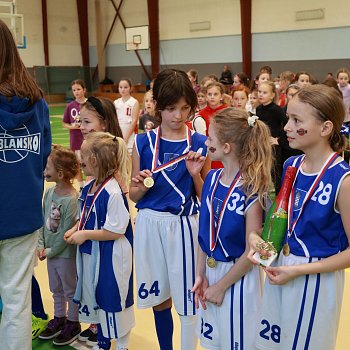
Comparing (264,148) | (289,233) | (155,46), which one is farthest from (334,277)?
(155,46)

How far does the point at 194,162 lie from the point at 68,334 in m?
1.47

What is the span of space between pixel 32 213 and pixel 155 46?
18.8m

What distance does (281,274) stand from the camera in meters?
1.92

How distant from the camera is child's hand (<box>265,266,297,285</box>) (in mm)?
1903

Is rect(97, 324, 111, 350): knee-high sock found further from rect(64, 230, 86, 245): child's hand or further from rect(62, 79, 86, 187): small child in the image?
rect(62, 79, 86, 187): small child

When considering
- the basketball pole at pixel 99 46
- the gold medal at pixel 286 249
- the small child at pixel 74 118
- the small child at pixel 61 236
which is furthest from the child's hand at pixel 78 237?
the basketball pole at pixel 99 46

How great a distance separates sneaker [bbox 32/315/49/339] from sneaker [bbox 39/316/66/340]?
0.04m

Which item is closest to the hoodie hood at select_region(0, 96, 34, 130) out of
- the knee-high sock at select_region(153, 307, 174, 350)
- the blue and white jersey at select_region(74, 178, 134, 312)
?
the blue and white jersey at select_region(74, 178, 134, 312)

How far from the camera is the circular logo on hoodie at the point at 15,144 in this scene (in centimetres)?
216

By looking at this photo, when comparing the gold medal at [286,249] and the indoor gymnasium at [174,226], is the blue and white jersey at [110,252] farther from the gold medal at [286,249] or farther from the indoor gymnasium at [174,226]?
the gold medal at [286,249]

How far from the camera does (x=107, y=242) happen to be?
8.83ft

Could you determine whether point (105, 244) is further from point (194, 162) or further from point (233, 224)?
point (233, 224)

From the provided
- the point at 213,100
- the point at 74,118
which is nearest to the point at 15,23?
the point at 74,118

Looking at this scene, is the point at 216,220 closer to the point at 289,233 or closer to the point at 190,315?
the point at 289,233
